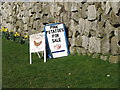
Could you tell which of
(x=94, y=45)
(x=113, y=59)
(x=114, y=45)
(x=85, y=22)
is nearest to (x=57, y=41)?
(x=85, y=22)

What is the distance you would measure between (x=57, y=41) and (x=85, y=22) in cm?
117

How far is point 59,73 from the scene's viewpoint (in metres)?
7.62

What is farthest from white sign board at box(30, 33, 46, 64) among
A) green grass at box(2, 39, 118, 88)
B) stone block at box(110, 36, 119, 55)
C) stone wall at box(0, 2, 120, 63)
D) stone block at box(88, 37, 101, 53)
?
stone block at box(110, 36, 119, 55)

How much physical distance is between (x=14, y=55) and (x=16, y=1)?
4.75 meters

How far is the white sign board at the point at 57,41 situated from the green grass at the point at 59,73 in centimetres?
46

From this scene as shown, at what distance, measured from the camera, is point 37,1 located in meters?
12.3

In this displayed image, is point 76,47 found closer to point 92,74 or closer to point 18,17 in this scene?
point 92,74

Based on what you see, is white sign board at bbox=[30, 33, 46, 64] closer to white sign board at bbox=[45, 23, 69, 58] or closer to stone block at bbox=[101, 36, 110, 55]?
white sign board at bbox=[45, 23, 69, 58]

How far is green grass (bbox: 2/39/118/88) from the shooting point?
663cm

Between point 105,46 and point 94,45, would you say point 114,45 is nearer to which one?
point 105,46

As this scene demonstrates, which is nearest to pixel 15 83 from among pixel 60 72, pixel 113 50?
pixel 60 72

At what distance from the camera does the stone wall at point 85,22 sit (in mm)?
7949

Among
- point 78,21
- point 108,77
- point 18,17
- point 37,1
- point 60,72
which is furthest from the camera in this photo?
point 18,17

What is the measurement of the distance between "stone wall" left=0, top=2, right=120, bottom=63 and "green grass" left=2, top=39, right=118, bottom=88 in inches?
14.9
